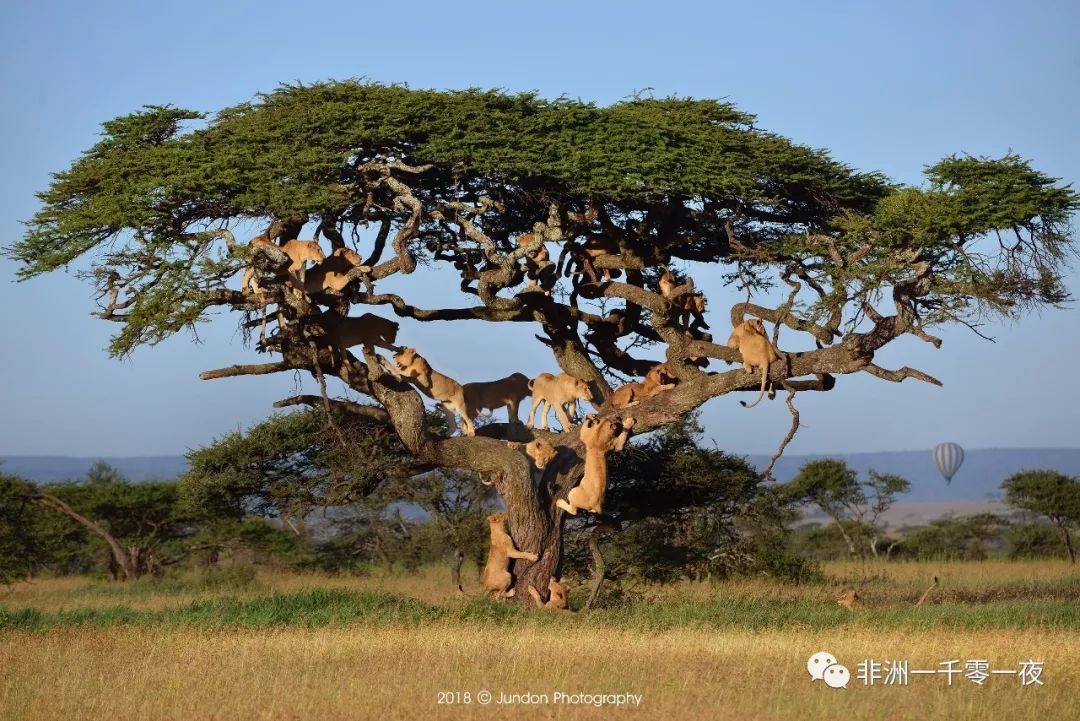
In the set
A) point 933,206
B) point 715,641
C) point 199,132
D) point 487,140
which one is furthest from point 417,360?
point 933,206

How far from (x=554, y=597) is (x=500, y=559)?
2.56 feet

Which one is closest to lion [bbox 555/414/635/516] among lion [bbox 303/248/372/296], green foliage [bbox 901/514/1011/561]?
lion [bbox 303/248/372/296]

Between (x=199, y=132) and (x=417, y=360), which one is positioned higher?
(x=199, y=132)

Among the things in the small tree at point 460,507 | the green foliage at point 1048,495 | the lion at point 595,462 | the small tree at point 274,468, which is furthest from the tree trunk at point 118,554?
the green foliage at point 1048,495

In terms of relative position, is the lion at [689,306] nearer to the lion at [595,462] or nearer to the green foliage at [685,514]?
the lion at [595,462]

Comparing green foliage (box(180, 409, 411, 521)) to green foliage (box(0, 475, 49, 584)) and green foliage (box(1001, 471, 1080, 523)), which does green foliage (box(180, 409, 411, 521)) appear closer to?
green foliage (box(0, 475, 49, 584))

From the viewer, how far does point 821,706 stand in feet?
31.6

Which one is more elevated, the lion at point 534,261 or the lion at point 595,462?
the lion at point 534,261

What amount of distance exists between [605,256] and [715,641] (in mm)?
6200

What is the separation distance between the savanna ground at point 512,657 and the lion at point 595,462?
1294mm

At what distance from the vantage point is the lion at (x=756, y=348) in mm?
15531

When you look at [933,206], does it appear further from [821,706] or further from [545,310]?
[821,706]

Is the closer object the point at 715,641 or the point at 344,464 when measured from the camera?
the point at 715,641

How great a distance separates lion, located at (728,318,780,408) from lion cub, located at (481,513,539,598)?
10.4 ft
